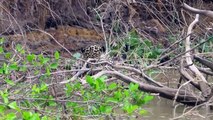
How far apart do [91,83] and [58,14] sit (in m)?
6.15

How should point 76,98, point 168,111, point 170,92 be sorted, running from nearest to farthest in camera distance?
point 76,98
point 170,92
point 168,111

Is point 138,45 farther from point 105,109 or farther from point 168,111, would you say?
point 105,109

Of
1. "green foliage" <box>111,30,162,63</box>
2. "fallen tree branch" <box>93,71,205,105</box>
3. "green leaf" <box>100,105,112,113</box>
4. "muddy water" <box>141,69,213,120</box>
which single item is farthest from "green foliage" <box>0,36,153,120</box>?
"green foliage" <box>111,30,162,63</box>

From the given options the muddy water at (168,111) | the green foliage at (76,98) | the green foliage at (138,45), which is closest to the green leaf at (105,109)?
the green foliage at (76,98)

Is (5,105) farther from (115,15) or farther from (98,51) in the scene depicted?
(115,15)

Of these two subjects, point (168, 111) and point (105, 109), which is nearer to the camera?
point (105, 109)

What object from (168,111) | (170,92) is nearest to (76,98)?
(170,92)

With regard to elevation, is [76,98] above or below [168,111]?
above

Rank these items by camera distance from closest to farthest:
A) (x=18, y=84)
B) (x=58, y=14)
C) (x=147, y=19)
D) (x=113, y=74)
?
(x=18, y=84) < (x=113, y=74) < (x=58, y=14) < (x=147, y=19)

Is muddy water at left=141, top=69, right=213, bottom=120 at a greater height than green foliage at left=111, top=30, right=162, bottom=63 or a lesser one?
lesser

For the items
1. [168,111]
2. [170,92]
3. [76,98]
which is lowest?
[168,111]

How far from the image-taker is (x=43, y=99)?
13.1 feet

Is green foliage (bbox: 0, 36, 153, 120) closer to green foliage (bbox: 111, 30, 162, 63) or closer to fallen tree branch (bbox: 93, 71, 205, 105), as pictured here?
Answer: fallen tree branch (bbox: 93, 71, 205, 105)

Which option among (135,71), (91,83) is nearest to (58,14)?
(135,71)
